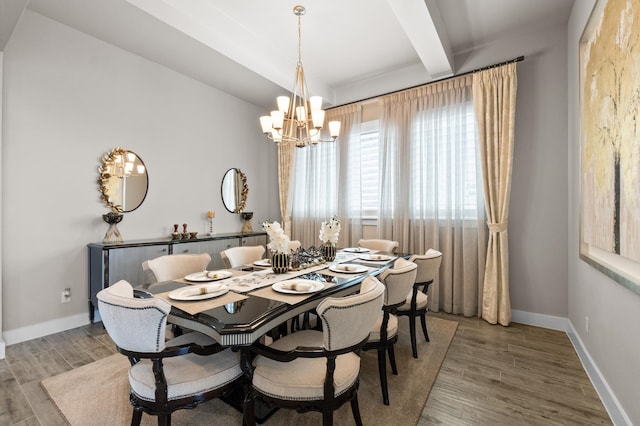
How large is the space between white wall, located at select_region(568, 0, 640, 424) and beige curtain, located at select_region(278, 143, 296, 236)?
363 centimetres

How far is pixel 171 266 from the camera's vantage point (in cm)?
247

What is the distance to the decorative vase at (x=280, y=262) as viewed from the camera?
2.25 m

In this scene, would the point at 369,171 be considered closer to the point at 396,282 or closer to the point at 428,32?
the point at 428,32

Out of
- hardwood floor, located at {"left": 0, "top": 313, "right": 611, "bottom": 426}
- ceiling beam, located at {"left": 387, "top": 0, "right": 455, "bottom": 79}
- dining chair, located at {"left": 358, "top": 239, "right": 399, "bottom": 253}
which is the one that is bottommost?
hardwood floor, located at {"left": 0, "top": 313, "right": 611, "bottom": 426}

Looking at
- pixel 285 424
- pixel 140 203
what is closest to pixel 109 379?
pixel 285 424

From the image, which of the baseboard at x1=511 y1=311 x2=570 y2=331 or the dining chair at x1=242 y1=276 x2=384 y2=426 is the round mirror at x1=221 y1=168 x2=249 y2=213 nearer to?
the dining chair at x1=242 y1=276 x2=384 y2=426

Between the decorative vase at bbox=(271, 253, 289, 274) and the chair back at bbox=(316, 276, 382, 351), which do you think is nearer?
the chair back at bbox=(316, 276, 382, 351)

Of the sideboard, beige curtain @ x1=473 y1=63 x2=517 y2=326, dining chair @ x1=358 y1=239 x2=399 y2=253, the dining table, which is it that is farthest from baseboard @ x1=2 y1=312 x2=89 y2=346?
beige curtain @ x1=473 y1=63 x2=517 y2=326

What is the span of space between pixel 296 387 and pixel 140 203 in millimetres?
3173

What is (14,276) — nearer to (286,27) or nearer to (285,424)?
(285,424)

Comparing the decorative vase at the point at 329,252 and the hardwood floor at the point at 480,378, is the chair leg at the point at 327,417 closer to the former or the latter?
the hardwood floor at the point at 480,378

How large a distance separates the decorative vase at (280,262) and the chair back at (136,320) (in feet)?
3.32

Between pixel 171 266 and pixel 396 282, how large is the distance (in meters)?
1.82

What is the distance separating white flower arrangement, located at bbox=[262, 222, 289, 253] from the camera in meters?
2.18
